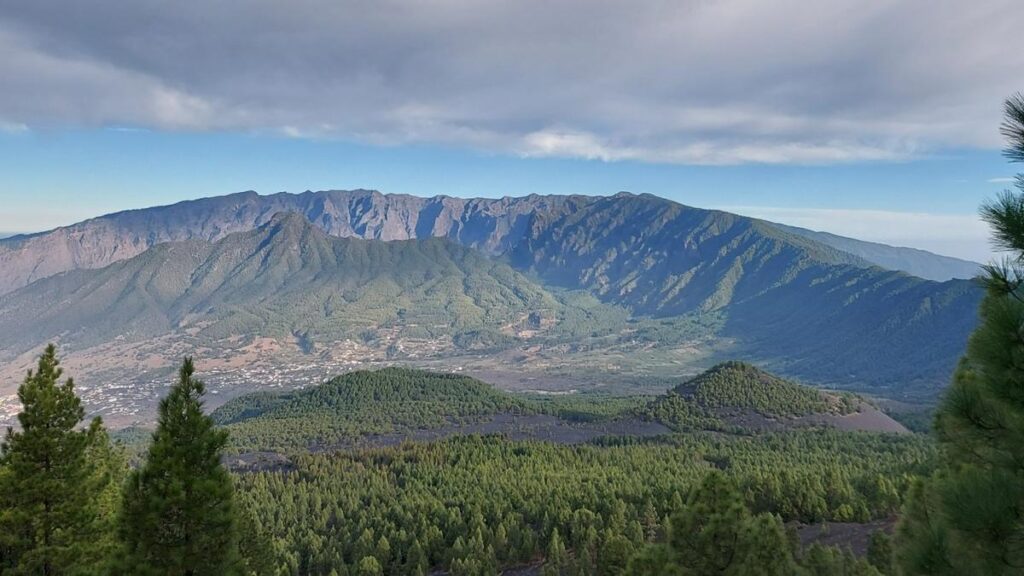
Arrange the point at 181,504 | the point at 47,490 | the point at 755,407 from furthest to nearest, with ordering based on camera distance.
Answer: the point at 755,407
the point at 47,490
the point at 181,504

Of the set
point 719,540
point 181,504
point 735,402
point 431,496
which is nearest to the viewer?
point 181,504

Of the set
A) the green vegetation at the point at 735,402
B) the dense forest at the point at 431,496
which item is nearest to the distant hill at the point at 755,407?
the green vegetation at the point at 735,402

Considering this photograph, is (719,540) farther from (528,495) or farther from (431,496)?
(431,496)

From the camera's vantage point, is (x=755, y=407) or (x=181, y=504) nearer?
(x=181, y=504)

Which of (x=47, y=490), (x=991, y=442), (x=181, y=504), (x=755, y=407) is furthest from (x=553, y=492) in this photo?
(x=755, y=407)

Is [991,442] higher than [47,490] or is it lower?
higher

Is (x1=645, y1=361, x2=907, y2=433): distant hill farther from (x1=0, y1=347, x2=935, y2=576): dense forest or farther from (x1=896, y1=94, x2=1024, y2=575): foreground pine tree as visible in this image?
(x1=896, y1=94, x2=1024, y2=575): foreground pine tree

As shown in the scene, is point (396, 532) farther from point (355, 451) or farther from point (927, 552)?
point (927, 552)
